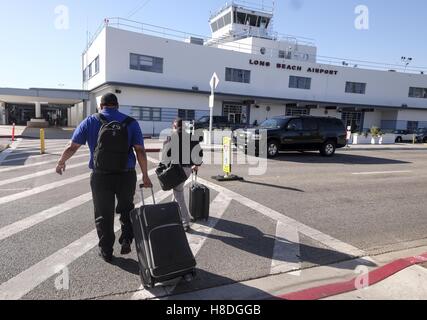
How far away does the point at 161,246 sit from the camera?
3744 mm

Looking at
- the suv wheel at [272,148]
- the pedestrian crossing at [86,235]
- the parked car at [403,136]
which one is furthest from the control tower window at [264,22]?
the pedestrian crossing at [86,235]

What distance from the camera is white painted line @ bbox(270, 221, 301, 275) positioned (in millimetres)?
4527

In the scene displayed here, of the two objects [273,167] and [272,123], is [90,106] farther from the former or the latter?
[273,167]

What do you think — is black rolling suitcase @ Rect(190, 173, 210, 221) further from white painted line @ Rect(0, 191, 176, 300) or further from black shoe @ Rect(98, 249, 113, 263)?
black shoe @ Rect(98, 249, 113, 263)

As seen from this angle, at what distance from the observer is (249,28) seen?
41594 mm

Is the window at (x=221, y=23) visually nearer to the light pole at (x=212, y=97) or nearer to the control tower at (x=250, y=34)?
the control tower at (x=250, y=34)

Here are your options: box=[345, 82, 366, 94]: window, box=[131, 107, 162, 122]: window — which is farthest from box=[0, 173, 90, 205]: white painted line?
box=[345, 82, 366, 94]: window

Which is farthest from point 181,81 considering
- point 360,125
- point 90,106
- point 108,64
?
point 360,125

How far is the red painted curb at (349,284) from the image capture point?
3.78 metres

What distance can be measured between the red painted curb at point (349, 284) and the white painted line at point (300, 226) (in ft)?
1.80

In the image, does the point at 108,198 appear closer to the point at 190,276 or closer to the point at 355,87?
the point at 190,276

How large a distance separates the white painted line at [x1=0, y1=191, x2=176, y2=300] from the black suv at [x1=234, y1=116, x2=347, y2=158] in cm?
1143

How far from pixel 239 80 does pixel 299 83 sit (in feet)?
24.1
